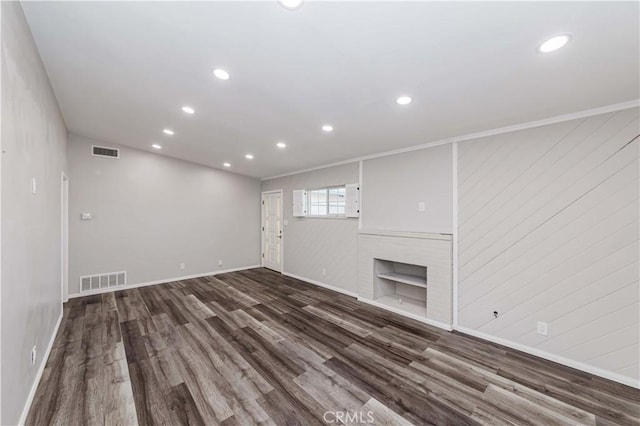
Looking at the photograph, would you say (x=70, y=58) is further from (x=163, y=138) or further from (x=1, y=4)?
(x=163, y=138)

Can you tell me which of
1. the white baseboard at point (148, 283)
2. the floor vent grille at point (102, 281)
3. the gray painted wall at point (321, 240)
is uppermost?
the gray painted wall at point (321, 240)

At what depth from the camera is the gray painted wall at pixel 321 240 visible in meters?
4.46

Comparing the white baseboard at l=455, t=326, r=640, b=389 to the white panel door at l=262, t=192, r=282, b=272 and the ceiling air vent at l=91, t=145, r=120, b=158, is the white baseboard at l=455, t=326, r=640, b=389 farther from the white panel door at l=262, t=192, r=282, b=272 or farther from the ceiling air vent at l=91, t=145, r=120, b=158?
the ceiling air vent at l=91, t=145, r=120, b=158

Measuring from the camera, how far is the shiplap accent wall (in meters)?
2.19

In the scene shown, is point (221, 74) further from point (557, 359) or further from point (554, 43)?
point (557, 359)

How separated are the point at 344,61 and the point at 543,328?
3.30 meters

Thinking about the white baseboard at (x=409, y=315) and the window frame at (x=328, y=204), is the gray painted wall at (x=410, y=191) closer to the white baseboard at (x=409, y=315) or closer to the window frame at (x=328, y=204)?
the window frame at (x=328, y=204)

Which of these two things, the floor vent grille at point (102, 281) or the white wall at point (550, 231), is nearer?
the white wall at point (550, 231)

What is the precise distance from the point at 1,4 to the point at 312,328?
3588mm

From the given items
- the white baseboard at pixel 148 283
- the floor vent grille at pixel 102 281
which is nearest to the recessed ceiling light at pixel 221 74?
the floor vent grille at pixel 102 281

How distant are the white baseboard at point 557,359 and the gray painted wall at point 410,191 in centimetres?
130

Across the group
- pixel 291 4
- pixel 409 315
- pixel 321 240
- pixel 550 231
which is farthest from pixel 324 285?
pixel 291 4

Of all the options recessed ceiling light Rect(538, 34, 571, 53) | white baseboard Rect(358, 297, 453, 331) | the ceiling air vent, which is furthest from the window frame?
the ceiling air vent

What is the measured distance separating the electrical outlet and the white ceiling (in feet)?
7.11
